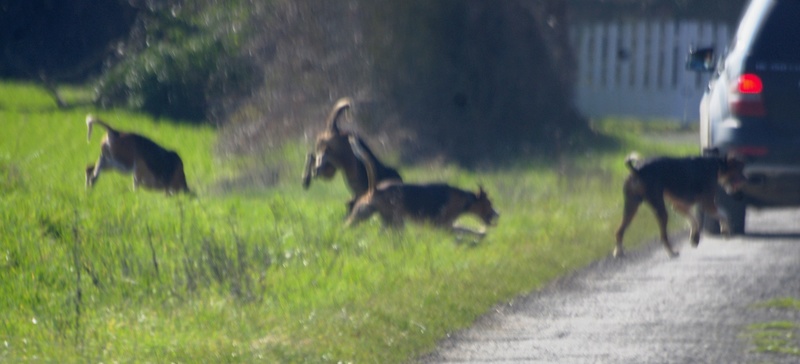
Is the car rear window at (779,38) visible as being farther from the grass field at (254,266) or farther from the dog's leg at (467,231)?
the dog's leg at (467,231)

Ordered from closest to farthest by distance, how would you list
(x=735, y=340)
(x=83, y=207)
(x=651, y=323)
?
(x=735, y=340) < (x=651, y=323) < (x=83, y=207)

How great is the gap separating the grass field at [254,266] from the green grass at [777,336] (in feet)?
5.35

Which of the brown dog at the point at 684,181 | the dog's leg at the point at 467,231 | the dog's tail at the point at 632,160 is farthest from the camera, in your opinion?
the dog's leg at the point at 467,231

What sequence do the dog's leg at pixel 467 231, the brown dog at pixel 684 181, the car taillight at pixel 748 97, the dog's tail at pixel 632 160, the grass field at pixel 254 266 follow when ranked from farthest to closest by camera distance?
1. the dog's leg at pixel 467 231
2. the car taillight at pixel 748 97
3. the brown dog at pixel 684 181
4. the dog's tail at pixel 632 160
5. the grass field at pixel 254 266

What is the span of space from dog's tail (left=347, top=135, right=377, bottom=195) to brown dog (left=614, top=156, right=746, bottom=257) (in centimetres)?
233

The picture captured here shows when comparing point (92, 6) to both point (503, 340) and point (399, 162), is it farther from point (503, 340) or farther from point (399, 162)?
point (503, 340)

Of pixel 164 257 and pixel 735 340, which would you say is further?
pixel 164 257

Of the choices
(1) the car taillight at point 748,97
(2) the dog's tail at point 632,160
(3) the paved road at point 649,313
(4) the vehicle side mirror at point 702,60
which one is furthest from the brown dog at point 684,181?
(4) the vehicle side mirror at point 702,60

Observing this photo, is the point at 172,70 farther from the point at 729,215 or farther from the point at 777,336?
the point at 777,336

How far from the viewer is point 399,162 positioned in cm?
1683

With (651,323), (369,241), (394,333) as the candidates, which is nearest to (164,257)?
(369,241)

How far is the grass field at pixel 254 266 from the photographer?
7375 millimetres

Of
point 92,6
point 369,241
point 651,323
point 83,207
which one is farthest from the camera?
point 92,6

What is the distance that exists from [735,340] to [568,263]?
112 inches
